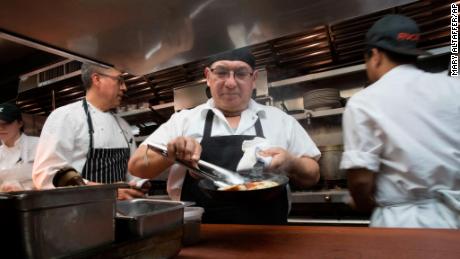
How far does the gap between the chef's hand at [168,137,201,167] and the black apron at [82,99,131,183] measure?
1.01m

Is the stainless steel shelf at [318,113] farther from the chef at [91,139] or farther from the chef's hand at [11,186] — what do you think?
the chef's hand at [11,186]

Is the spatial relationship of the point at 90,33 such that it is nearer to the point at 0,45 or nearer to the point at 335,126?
the point at 0,45

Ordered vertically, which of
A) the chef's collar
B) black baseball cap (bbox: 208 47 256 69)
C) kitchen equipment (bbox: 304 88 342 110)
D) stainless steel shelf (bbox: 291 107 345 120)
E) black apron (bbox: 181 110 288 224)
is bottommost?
black apron (bbox: 181 110 288 224)

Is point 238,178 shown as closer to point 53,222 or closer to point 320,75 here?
point 53,222

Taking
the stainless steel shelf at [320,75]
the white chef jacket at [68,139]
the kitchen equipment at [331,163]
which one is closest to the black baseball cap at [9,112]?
the white chef jacket at [68,139]

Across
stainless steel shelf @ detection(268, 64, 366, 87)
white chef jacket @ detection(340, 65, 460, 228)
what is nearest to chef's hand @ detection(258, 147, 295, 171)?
white chef jacket @ detection(340, 65, 460, 228)

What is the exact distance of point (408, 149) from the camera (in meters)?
1.13

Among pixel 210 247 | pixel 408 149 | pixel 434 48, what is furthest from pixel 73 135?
pixel 434 48

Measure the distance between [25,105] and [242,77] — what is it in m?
2.38

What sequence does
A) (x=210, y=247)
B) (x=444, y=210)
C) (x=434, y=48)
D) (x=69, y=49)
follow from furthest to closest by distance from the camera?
1. (x=434, y=48)
2. (x=444, y=210)
3. (x=69, y=49)
4. (x=210, y=247)

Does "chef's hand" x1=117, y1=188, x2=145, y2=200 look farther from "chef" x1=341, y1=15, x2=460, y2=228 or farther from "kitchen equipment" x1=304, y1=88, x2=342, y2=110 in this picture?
"kitchen equipment" x1=304, y1=88, x2=342, y2=110

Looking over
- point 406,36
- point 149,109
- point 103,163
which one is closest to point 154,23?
point 406,36

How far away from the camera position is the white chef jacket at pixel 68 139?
182 cm

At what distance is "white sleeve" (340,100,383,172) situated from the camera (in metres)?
1.19
